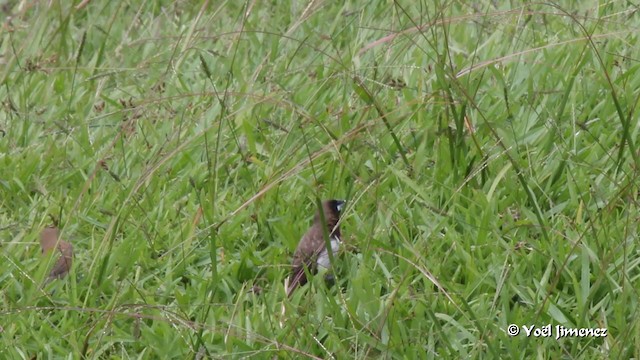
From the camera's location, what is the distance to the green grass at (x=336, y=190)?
10.5ft

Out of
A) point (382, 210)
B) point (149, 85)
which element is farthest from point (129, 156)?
point (382, 210)

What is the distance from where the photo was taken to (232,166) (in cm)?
409

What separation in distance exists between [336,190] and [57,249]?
0.84 metres

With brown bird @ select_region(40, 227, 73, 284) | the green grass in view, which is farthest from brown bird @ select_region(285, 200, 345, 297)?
Result: brown bird @ select_region(40, 227, 73, 284)

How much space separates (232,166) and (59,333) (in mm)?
1004

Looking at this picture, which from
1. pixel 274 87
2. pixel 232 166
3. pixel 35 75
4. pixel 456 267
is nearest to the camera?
pixel 456 267

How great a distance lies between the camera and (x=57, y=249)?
355cm

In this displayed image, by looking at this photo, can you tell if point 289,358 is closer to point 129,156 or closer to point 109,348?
point 109,348

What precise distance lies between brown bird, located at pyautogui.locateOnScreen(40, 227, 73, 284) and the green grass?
0.11 ft

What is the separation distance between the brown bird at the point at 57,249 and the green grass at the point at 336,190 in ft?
0.11

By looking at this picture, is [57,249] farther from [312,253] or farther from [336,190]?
[336,190]

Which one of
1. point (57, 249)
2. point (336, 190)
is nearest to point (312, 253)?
point (336, 190)

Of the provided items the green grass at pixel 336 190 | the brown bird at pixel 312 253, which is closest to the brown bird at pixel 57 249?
the green grass at pixel 336 190

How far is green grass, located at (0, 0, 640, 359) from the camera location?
3.20 metres
